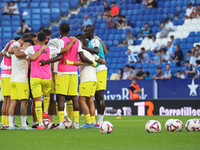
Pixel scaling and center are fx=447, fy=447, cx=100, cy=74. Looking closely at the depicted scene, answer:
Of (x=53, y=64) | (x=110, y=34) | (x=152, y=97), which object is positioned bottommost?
(x=152, y=97)

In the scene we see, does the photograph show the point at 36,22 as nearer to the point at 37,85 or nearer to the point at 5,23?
the point at 5,23

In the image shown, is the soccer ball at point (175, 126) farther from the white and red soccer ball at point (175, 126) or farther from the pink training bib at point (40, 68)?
the pink training bib at point (40, 68)

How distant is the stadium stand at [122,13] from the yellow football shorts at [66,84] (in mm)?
10775

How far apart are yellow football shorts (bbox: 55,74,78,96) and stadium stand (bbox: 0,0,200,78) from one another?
35.4 ft

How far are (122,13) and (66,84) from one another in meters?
15.5

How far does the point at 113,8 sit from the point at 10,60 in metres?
14.7

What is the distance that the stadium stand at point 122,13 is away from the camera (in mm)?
22469

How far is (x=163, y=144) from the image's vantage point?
6.74m

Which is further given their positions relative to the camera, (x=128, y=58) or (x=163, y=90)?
(x=128, y=58)

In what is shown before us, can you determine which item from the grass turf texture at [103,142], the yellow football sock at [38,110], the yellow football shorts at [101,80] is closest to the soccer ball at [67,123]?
the yellow football sock at [38,110]

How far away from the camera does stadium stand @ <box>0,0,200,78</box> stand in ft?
73.7

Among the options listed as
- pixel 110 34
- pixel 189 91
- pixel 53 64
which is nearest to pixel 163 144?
pixel 53 64

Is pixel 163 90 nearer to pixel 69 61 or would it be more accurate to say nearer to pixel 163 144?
pixel 69 61

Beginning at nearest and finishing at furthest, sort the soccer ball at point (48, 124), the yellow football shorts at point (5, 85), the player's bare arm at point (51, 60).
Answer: the player's bare arm at point (51, 60) → the soccer ball at point (48, 124) → the yellow football shorts at point (5, 85)
